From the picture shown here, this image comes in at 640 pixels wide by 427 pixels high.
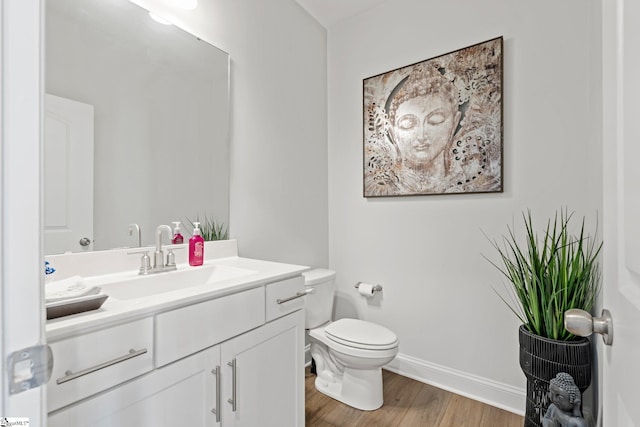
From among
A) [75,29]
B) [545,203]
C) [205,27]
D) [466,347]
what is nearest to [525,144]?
[545,203]

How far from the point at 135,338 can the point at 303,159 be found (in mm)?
1669

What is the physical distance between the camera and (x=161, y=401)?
89 cm

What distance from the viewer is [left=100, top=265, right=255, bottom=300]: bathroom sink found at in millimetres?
1122

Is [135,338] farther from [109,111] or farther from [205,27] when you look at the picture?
[205,27]

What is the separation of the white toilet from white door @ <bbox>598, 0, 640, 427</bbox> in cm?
120

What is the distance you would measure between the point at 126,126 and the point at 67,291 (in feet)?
2.60

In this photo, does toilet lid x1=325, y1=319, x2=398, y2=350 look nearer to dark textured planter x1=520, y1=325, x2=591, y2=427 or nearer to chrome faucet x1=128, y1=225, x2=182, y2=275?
dark textured planter x1=520, y1=325, x2=591, y2=427

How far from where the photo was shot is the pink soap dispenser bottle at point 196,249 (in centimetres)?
145

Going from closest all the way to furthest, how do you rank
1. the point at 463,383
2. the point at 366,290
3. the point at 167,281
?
1. the point at 167,281
2. the point at 463,383
3. the point at 366,290

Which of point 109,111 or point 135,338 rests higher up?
point 109,111

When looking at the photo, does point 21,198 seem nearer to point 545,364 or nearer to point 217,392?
point 217,392

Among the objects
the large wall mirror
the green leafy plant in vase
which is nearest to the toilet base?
Answer: the green leafy plant in vase

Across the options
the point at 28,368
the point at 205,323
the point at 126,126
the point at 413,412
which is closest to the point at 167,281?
the point at 205,323

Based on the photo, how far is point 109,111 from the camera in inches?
50.3
